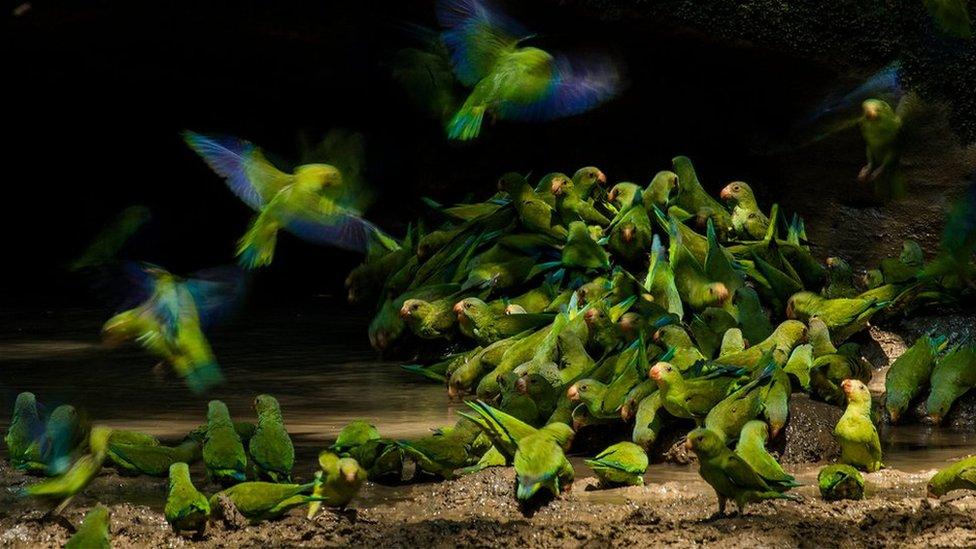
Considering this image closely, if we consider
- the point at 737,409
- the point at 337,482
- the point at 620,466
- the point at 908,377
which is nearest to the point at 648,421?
the point at 737,409

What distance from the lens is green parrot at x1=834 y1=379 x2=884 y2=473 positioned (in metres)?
5.41

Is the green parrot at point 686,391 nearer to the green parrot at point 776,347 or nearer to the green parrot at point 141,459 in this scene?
the green parrot at point 776,347

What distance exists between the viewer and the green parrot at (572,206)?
8359mm

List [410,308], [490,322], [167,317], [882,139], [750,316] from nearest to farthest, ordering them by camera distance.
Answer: [167,317] → [882,139] → [750,316] → [490,322] → [410,308]

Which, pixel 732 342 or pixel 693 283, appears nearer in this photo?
pixel 732 342

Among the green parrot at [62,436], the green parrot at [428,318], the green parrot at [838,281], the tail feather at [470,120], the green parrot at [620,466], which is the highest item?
the tail feather at [470,120]

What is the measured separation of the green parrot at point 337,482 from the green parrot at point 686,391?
4.97ft

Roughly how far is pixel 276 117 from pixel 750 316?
5452 mm

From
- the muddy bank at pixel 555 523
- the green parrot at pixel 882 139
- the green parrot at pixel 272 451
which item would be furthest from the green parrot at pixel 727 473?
the green parrot at pixel 882 139

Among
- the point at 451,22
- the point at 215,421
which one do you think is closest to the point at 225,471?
the point at 215,421

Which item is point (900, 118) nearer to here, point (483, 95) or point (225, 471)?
point (483, 95)

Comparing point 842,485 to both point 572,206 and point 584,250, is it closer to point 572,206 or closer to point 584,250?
point 584,250

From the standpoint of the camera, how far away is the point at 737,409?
18.5ft

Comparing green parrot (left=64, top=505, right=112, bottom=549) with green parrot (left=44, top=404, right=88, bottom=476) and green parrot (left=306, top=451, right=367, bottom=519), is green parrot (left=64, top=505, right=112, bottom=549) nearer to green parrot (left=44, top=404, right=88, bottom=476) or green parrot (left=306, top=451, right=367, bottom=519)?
green parrot (left=306, top=451, right=367, bottom=519)
